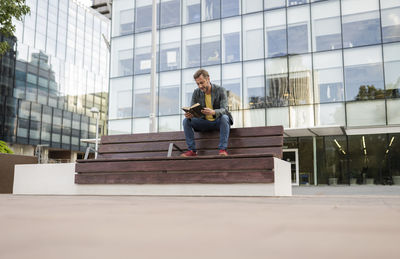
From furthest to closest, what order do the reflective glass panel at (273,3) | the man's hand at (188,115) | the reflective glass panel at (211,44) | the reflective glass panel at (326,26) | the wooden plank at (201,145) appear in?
the reflective glass panel at (211,44) < the reflective glass panel at (273,3) < the reflective glass panel at (326,26) < the wooden plank at (201,145) < the man's hand at (188,115)

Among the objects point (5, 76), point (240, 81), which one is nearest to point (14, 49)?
point (5, 76)

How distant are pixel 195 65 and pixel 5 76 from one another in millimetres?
32862

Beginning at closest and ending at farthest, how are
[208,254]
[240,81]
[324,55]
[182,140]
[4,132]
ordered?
[208,254]
[182,140]
[324,55]
[240,81]
[4,132]

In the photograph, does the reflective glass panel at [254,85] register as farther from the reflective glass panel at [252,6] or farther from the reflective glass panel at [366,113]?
Answer: the reflective glass panel at [366,113]

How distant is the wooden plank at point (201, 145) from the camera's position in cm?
582

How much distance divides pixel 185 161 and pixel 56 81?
2042 inches

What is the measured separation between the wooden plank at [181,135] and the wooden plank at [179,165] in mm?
958

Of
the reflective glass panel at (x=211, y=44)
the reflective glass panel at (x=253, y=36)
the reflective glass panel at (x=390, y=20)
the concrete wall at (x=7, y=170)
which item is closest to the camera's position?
the concrete wall at (x=7, y=170)

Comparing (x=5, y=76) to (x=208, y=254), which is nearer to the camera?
(x=208, y=254)

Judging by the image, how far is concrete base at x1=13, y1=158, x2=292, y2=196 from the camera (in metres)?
4.94

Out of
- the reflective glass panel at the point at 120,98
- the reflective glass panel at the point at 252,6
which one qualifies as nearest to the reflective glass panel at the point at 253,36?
the reflective glass panel at the point at 252,6

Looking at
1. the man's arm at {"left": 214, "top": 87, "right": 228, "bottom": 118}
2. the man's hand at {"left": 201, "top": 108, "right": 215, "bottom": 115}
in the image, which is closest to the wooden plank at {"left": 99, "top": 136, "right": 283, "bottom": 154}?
the man's arm at {"left": 214, "top": 87, "right": 228, "bottom": 118}

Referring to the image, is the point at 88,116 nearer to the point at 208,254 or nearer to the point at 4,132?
the point at 4,132

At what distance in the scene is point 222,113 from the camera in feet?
18.6
